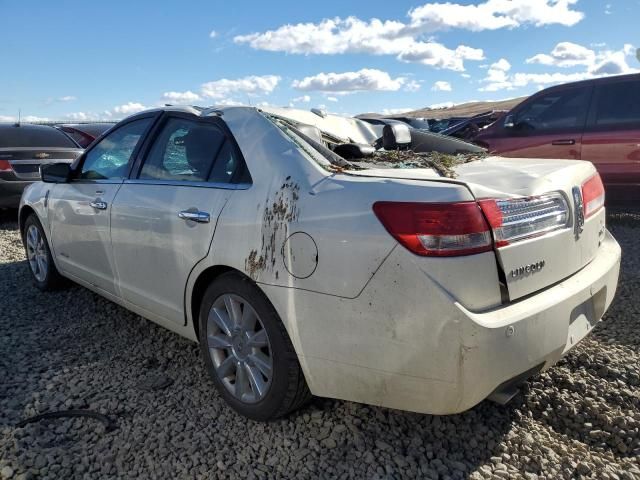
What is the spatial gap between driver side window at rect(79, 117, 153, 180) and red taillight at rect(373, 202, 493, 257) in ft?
7.10

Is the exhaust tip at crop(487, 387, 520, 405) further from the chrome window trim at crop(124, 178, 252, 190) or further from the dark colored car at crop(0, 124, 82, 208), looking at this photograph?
the dark colored car at crop(0, 124, 82, 208)

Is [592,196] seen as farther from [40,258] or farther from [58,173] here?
[40,258]

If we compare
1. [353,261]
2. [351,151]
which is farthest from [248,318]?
[351,151]

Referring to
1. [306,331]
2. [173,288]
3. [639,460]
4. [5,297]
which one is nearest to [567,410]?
[639,460]

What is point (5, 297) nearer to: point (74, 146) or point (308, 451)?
point (308, 451)

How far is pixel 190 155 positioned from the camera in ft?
10.3

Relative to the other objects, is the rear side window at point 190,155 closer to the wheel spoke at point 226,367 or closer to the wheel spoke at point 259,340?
the wheel spoke at point 259,340

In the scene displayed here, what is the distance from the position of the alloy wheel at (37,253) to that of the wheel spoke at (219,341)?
8.41ft

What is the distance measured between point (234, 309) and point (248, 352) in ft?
0.73

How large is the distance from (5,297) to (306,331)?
3608mm

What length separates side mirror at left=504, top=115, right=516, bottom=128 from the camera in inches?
281

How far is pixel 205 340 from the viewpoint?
291 cm

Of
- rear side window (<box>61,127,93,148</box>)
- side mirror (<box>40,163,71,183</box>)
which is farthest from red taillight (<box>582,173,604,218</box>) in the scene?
rear side window (<box>61,127,93,148</box>)

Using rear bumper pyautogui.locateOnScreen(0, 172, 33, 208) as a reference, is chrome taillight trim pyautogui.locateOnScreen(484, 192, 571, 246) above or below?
above
